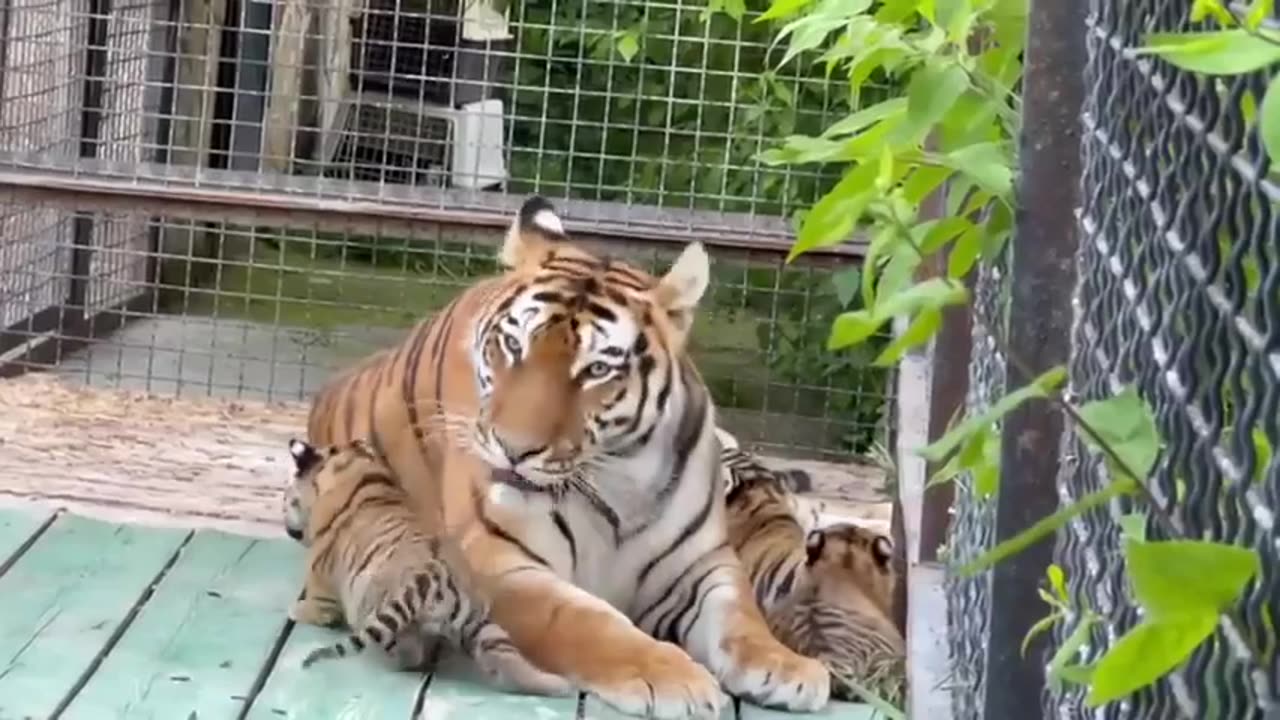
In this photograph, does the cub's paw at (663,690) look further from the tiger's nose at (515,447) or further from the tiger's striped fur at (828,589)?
the tiger's nose at (515,447)

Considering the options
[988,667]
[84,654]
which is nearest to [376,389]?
[84,654]

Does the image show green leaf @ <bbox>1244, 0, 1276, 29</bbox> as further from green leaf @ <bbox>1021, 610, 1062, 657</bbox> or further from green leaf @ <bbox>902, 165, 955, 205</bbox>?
green leaf @ <bbox>902, 165, 955, 205</bbox>

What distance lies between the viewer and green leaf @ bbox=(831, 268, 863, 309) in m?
5.11

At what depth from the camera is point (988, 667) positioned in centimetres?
158

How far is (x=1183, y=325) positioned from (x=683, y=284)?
2368mm

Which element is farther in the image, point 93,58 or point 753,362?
point 753,362

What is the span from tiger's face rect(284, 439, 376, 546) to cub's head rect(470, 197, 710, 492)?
1.30 ft

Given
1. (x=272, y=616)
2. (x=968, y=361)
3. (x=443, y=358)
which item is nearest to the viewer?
(x=968, y=361)

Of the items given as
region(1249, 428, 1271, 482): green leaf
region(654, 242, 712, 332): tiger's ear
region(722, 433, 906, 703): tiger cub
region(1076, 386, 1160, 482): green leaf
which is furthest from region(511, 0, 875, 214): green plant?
region(1249, 428, 1271, 482): green leaf

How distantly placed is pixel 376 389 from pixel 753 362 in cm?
233

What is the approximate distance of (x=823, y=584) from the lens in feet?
11.2

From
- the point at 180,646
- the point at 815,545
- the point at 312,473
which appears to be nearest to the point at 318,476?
the point at 312,473

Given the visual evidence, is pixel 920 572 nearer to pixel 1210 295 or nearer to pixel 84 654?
pixel 84 654

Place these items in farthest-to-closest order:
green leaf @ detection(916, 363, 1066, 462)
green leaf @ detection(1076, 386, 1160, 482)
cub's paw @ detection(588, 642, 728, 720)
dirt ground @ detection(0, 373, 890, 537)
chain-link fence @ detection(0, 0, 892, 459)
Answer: chain-link fence @ detection(0, 0, 892, 459) → dirt ground @ detection(0, 373, 890, 537) → cub's paw @ detection(588, 642, 728, 720) → green leaf @ detection(916, 363, 1066, 462) → green leaf @ detection(1076, 386, 1160, 482)
